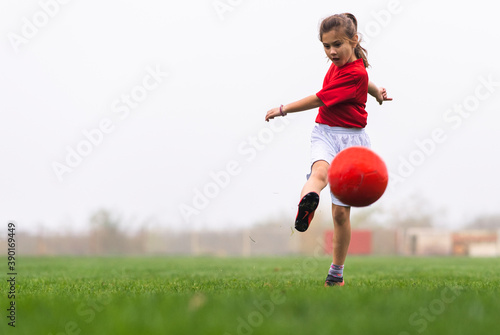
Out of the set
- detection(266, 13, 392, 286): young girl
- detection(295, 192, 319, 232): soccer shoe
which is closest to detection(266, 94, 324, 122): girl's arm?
detection(266, 13, 392, 286): young girl

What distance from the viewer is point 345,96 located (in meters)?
4.43

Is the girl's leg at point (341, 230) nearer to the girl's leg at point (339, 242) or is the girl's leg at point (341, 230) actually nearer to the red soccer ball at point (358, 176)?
the girl's leg at point (339, 242)

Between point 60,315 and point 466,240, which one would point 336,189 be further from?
point 466,240

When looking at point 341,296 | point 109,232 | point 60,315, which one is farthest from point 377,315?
point 109,232

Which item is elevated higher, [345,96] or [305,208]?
[345,96]

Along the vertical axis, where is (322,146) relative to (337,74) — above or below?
below

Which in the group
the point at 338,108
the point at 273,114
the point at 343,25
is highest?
the point at 343,25

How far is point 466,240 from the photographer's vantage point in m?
34.1

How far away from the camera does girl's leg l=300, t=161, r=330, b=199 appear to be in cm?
417

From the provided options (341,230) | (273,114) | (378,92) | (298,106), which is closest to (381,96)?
(378,92)

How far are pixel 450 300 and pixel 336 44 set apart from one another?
231 centimetres

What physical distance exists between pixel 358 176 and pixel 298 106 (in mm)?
902

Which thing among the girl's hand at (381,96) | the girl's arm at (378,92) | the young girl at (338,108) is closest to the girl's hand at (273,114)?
the young girl at (338,108)

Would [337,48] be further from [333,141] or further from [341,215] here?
[341,215]
